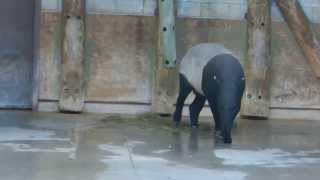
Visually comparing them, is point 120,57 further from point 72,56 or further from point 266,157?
point 266,157

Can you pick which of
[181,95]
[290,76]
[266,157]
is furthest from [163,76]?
[266,157]

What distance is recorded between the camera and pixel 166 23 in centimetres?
1153

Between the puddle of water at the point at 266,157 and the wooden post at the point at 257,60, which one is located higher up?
the wooden post at the point at 257,60

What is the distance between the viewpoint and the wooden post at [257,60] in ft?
38.9

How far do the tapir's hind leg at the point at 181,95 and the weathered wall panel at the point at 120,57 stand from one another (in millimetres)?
1099

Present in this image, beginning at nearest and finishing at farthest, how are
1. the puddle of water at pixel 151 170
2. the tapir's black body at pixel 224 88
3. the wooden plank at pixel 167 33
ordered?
the puddle of water at pixel 151 170, the tapir's black body at pixel 224 88, the wooden plank at pixel 167 33

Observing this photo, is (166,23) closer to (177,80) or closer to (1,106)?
(177,80)

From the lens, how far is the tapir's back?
9695 mm

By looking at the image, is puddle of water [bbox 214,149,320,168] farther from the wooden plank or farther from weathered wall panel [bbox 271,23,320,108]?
weathered wall panel [bbox 271,23,320,108]

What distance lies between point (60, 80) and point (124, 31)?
4.57 ft

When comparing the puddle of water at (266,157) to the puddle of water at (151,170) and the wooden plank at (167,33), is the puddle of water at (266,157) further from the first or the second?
the wooden plank at (167,33)

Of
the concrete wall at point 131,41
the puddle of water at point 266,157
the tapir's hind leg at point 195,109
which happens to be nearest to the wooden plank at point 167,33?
the concrete wall at point 131,41

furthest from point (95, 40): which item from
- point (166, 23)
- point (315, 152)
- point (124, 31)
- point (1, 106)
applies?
point (315, 152)

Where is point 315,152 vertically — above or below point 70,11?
below
